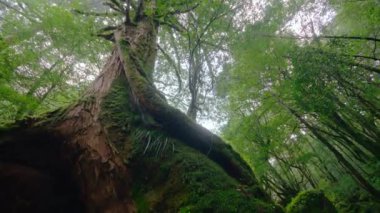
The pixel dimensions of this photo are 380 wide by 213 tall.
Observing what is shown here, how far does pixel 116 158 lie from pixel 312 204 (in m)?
2.56

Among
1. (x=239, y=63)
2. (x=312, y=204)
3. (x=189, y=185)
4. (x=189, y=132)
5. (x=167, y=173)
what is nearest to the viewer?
(x=189, y=185)

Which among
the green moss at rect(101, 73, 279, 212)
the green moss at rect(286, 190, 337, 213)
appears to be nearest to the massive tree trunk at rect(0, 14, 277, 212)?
the green moss at rect(101, 73, 279, 212)

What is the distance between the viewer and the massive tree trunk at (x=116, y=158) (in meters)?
2.72

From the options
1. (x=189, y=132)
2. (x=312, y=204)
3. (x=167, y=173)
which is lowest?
(x=167, y=173)

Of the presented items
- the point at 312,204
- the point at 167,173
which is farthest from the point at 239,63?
the point at 167,173

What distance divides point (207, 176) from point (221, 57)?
221 inches

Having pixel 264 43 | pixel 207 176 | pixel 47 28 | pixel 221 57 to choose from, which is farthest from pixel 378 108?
pixel 47 28

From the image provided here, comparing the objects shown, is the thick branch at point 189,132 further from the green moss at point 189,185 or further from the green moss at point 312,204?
the green moss at point 312,204

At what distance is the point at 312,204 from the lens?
11.9 feet

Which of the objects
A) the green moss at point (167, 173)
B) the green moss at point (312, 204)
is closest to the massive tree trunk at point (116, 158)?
the green moss at point (167, 173)

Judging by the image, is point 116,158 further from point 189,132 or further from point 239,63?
point 239,63

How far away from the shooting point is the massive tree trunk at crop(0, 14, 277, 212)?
8.91ft

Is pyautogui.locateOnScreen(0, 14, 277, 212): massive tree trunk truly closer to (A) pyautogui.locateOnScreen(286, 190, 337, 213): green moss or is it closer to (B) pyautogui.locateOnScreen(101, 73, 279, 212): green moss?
(B) pyautogui.locateOnScreen(101, 73, 279, 212): green moss

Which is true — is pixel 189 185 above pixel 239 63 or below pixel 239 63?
below
